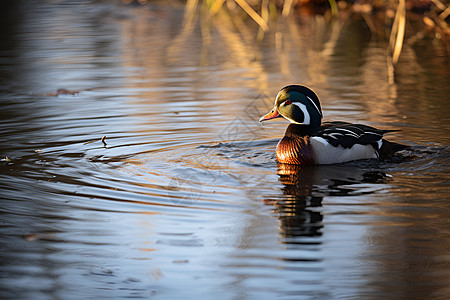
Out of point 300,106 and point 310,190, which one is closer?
point 310,190

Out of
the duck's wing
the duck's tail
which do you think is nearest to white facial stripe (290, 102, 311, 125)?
the duck's wing

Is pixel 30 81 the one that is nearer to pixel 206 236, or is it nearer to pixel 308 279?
pixel 206 236

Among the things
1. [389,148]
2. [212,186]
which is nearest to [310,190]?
[212,186]

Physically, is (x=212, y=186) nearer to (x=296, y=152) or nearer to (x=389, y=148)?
(x=296, y=152)

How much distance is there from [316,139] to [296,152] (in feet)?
0.96

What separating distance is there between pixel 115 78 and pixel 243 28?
7.49 metres

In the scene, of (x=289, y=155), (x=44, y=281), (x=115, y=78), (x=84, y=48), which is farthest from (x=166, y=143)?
(x=84, y=48)

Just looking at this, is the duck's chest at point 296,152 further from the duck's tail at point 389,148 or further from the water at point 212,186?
the duck's tail at point 389,148

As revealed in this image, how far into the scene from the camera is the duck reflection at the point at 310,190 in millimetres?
6137

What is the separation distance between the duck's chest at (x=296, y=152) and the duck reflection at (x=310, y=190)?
0.20 ft

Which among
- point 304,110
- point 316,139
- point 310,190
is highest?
point 304,110

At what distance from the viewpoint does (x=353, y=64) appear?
48.7 ft

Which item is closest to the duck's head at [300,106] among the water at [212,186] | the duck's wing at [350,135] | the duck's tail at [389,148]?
the duck's wing at [350,135]

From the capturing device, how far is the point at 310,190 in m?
7.30
